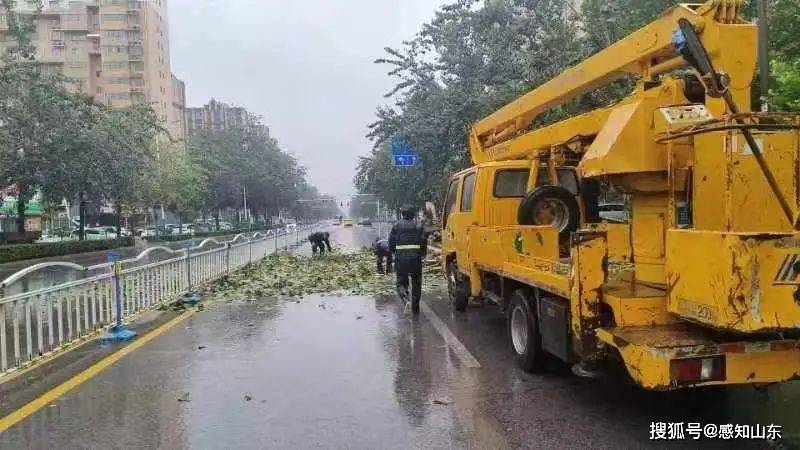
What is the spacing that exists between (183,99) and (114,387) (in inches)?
5142

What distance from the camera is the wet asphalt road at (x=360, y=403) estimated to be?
4742 mm

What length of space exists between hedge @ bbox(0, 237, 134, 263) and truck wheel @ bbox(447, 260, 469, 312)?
78.7 feet

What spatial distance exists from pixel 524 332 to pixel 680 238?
2658 millimetres

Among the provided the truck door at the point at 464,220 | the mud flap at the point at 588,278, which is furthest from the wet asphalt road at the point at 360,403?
the truck door at the point at 464,220

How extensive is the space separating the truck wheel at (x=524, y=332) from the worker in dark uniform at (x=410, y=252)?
3.62 meters

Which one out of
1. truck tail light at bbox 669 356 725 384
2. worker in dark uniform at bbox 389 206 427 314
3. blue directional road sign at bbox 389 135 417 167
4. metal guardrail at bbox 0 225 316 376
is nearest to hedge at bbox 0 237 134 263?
blue directional road sign at bbox 389 135 417 167

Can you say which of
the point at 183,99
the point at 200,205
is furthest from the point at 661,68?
the point at 183,99

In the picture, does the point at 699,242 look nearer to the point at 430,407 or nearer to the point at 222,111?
the point at 430,407

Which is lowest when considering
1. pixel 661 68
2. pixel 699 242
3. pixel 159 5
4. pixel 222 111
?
pixel 699 242

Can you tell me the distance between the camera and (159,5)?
351ft

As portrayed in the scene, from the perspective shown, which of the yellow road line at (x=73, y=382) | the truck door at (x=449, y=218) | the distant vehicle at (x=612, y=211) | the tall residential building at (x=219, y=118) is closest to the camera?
the yellow road line at (x=73, y=382)

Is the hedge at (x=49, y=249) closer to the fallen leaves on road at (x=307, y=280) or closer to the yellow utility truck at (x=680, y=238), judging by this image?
the fallen leaves on road at (x=307, y=280)

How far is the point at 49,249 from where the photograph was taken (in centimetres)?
3153

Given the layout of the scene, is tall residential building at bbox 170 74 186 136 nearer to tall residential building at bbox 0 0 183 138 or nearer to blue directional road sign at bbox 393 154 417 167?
tall residential building at bbox 0 0 183 138
